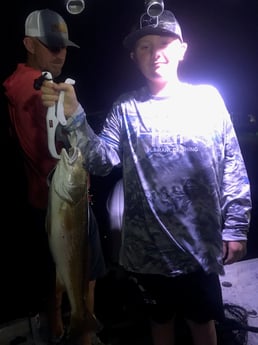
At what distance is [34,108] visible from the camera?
2211mm

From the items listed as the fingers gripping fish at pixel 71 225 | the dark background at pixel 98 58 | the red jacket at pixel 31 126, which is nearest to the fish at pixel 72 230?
the fingers gripping fish at pixel 71 225

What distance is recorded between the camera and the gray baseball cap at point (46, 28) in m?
2.22

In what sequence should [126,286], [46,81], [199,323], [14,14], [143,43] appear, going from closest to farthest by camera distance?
[46,81] < [143,43] < [199,323] < [14,14] < [126,286]

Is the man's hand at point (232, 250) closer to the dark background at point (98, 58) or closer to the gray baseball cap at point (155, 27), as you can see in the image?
the dark background at point (98, 58)

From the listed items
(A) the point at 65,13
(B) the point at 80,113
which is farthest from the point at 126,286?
(A) the point at 65,13

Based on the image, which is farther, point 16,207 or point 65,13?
point 16,207

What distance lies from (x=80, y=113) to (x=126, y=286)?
215 cm

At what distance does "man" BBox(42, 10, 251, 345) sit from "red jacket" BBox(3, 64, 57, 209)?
45cm

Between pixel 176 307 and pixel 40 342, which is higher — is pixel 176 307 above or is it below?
above

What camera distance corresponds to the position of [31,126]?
2283 millimetres

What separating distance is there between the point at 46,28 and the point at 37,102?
1.67 feet

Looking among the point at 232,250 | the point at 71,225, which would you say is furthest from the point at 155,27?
the point at 232,250

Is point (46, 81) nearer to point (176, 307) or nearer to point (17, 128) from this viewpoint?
point (17, 128)

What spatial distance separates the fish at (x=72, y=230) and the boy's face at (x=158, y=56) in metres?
0.76
